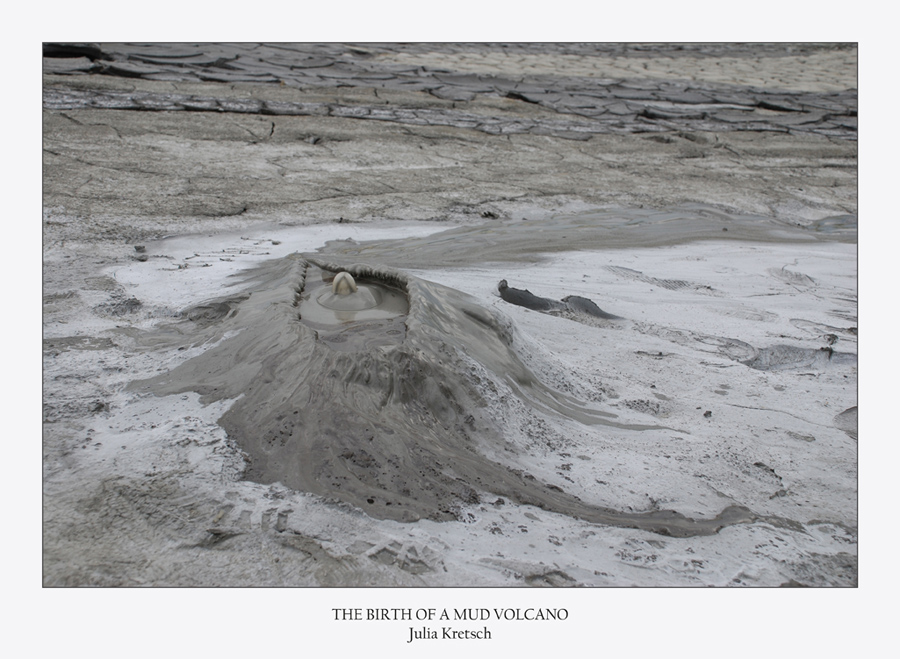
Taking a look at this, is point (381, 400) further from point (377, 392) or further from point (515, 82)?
point (515, 82)

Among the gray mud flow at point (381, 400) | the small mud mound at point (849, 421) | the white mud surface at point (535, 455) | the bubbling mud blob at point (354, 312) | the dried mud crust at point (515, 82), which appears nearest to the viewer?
the white mud surface at point (535, 455)

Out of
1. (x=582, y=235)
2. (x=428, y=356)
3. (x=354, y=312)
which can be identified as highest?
(x=582, y=235)

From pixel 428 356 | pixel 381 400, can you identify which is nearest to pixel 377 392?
pixel 381 400

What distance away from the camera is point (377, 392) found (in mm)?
1776

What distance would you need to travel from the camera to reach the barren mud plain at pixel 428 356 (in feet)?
4.87

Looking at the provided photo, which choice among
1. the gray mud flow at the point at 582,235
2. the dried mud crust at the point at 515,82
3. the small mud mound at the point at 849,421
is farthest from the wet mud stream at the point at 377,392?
the dried mud crust at the point at 515,82

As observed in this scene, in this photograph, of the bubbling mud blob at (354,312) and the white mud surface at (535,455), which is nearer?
the white mud surface at (535,455)

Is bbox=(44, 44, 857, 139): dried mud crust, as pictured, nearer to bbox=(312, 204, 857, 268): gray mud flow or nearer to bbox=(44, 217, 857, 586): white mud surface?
bbox=(312, 204, 857, 268): gray mud flow

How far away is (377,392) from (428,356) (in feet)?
0.62

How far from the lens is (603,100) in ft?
22.4

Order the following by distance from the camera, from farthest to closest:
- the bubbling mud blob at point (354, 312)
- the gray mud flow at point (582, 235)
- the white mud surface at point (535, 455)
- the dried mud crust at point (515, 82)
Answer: the dried mud crust at point (515, 82) < the gray mud flow at point (582, 235) < the bubbling mud blob at point (354, 312) < the white mud surface at point (535, 455)

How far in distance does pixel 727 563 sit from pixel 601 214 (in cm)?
302

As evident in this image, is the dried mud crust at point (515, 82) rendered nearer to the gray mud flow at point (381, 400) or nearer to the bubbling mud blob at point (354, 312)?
the bubbling mud blob at point (354, 312)

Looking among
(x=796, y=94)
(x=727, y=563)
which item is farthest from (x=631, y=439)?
(x=796, y=94)
